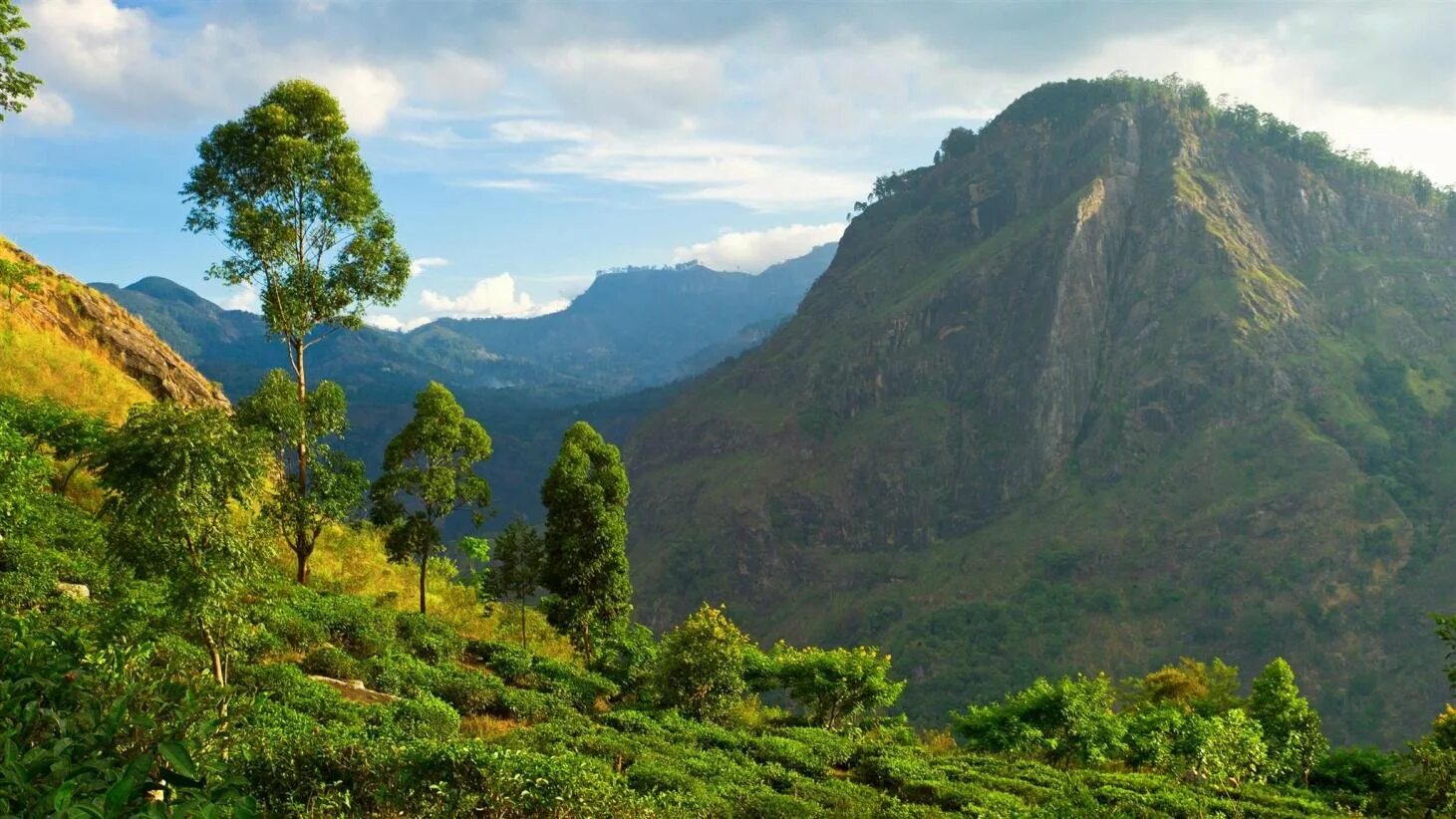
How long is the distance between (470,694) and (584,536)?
847 centimetres

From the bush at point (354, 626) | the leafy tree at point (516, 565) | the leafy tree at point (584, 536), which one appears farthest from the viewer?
the leafy tree at point (516, 565)

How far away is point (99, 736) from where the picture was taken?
6.85 metres

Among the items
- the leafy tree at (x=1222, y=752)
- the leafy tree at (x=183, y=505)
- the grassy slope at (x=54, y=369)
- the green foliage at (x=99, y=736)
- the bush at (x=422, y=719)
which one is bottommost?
the leafy tree at (x=1222, y=752)

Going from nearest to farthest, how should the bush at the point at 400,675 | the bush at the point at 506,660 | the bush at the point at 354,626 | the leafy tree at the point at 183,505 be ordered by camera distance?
1. the leafy tree at the point at 183,505
2. the bush at the point at 400,675
3. the bush at the point at 354,626
4. the bush at the point at 506,660

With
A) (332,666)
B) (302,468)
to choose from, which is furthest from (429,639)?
(302,468)

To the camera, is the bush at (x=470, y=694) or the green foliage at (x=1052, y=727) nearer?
the bush at (x=470, y=694)

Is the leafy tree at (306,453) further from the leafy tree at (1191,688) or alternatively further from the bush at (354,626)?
the leafy tree at (1191,688)

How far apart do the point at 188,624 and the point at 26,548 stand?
6.59 metres

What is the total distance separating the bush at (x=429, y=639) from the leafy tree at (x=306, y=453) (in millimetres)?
3304

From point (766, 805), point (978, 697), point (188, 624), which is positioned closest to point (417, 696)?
point (188, 624)

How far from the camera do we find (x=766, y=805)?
14.1 metres

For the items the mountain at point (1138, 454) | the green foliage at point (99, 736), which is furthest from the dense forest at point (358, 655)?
the mountain at point (1138, 454)

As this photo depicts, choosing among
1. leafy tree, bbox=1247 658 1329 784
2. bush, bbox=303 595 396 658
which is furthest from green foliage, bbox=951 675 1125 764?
bush, bbox=303 595 396 658

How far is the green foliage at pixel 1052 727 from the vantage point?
25984 mm
